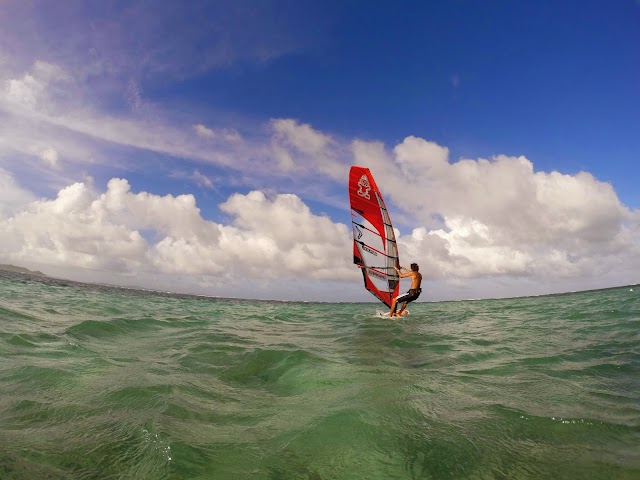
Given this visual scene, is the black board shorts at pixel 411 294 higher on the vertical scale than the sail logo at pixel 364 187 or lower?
lower

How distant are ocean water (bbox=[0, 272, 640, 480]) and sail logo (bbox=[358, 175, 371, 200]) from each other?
1109 cm

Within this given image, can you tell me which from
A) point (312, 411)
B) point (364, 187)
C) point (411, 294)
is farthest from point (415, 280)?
point (312, 411)

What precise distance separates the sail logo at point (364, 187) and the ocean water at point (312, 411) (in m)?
11.1

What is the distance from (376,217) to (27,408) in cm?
1702

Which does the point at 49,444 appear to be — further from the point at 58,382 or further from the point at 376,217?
the point at 376,217

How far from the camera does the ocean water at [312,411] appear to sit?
3.46 m

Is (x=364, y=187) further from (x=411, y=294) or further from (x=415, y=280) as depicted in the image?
(x=411, y=294)

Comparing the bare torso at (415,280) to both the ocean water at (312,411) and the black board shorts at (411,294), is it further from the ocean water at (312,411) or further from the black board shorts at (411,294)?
the ocean water at (312,411)

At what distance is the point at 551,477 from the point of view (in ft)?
11.2

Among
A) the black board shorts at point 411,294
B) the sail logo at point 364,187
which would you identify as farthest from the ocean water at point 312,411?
the sail logo at point 364,187

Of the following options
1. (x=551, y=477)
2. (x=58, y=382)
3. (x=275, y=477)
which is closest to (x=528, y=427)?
(x=551, y=477)

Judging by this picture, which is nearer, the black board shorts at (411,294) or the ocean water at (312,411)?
the ocean water at (312,411)

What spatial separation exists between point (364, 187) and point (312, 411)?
15.8 metres

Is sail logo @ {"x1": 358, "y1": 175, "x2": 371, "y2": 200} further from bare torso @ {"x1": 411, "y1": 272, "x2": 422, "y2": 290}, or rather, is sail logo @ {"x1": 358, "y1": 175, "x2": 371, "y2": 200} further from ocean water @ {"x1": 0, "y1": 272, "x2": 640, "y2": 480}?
ocean water @ {"x1": 0, "y1": 272, "x2": 640, "y2": 480}
